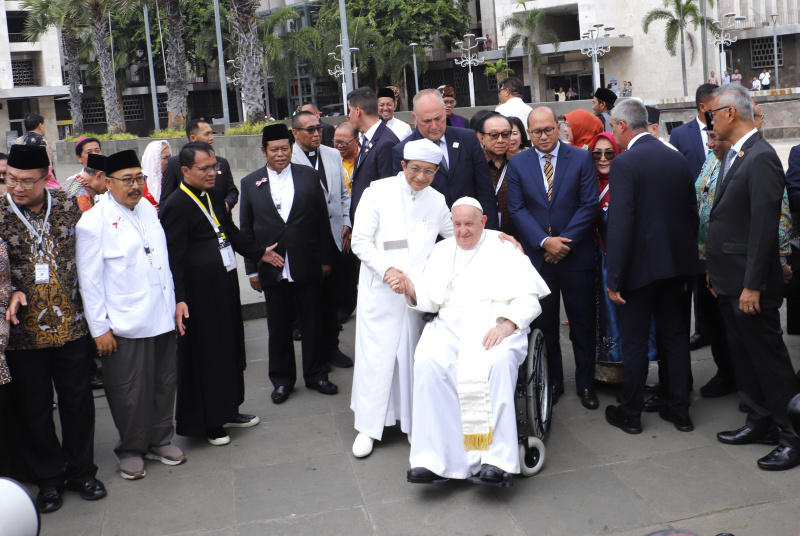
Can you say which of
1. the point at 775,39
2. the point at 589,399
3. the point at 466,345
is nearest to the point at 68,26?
the point at 775,39

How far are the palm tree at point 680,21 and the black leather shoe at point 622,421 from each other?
38.6 m

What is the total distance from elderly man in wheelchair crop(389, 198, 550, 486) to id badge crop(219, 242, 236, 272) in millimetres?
1155

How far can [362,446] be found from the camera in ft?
16.3

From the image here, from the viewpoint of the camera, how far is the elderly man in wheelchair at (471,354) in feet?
14.1

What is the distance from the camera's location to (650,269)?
4.90m

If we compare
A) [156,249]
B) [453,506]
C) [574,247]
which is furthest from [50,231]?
[574,247]

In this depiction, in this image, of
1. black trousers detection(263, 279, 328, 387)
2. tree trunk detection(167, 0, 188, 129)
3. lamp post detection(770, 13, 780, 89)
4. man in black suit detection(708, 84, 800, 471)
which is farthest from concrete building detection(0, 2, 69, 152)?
man in black suit detection(708, 84, 800, 471)

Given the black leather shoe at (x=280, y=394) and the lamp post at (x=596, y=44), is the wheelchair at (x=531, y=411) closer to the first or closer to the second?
the black leather shoe at (x=280, y=394)

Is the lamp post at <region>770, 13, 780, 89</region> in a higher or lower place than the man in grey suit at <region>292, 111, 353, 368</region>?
higher

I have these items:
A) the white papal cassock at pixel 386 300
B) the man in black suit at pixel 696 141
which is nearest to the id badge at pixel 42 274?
the white papal cassock at pixel 386 300

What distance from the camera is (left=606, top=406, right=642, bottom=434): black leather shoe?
16.6ft

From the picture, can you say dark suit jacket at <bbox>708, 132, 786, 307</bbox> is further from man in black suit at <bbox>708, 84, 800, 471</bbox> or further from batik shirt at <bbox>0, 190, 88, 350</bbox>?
batik shirt at <bbox>0, 190, 88, 350</bbox>

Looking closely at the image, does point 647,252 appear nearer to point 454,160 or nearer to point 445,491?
point 454,160

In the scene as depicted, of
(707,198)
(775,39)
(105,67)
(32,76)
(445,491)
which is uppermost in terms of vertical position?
(32,76)
